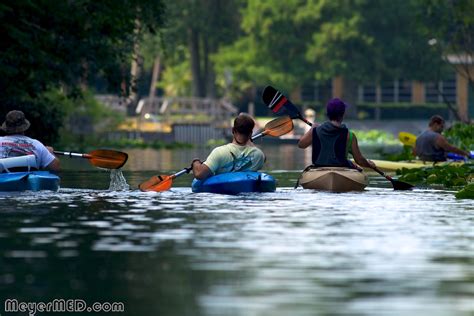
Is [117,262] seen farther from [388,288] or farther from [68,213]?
[68,213]

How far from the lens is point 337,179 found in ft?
73.0

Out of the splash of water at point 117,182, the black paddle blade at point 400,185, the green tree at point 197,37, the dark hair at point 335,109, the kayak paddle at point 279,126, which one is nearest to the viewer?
the dark hair at point 335,109

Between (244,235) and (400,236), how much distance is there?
153 centimetres

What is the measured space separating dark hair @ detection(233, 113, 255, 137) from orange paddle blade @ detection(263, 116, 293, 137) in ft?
10.2

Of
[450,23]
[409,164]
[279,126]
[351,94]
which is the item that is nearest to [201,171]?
[279,126]

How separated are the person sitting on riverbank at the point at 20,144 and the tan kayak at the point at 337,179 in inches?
148

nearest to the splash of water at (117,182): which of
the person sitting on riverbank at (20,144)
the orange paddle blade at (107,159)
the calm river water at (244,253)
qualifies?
the orange paddle blade at (107,159)

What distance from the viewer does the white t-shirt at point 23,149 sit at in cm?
2114

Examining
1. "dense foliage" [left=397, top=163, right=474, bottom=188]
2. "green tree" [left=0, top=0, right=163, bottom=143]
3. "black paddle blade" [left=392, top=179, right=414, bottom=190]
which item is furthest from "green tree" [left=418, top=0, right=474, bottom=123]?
"black paddle blade" [left=392, top=179, right=414, bottom=190]

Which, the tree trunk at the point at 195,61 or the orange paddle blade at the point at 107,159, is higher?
the tree trunk at the point at 195,61

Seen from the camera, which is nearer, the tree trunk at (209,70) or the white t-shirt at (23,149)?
the white t-shirt at (23,149)

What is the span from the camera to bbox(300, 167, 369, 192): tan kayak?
22.2 m

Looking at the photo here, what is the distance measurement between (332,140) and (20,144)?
4.41 m

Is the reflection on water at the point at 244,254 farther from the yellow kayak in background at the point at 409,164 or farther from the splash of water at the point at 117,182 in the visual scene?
the yellow kayak in background at the point at 409,164
